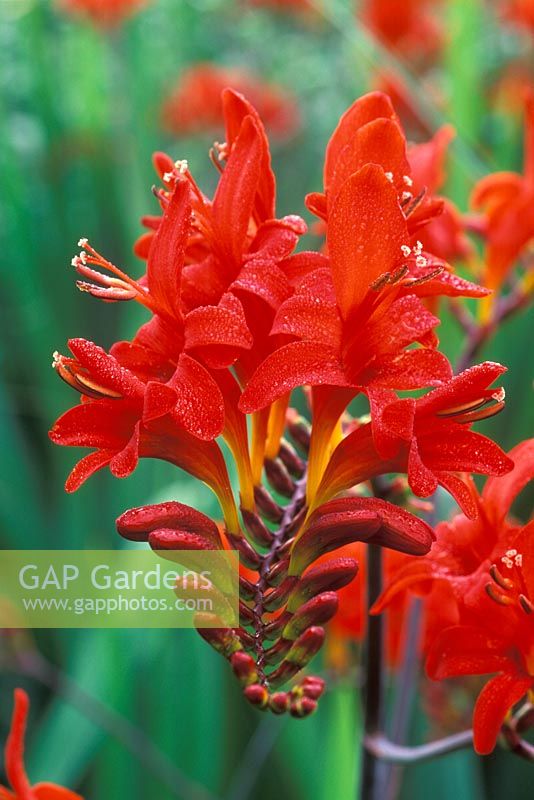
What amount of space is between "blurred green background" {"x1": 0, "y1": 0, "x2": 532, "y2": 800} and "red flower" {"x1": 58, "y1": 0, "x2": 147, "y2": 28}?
0.05 meters

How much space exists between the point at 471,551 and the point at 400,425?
0.47ft

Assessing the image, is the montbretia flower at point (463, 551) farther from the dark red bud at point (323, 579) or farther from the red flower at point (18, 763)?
the red flower at point (18, 763)

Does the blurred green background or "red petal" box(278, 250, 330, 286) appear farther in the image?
the blurred green background

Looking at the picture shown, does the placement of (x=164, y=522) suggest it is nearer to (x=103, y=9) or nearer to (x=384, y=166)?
(x=384, y=166)

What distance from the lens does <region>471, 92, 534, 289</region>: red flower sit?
80cm

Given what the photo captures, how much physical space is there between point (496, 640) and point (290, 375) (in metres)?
0.19

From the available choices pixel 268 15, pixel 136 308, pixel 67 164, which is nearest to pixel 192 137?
pixel 67 164

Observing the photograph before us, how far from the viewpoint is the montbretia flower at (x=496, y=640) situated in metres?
0.51

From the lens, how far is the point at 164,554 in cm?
48

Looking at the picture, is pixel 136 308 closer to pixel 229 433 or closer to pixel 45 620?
pixel 45 620

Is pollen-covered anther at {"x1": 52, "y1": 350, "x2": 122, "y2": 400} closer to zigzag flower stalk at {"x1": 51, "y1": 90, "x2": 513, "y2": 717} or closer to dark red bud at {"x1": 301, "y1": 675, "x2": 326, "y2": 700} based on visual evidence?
zigzag flower stalk at {"x1": 51, "y1": 90, "x2": 513, "y2": 717}

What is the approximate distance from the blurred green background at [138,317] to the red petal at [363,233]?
0.55m

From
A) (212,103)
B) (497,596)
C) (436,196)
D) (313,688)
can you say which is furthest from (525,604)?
(212,103)

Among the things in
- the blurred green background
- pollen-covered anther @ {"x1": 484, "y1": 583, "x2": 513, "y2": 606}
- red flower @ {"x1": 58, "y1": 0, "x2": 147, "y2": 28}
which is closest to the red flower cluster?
pollen-covered anther @ {"x1": 484, "y1": 583, "x2": 513, "y2": 606}
